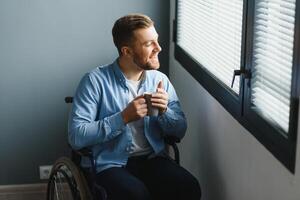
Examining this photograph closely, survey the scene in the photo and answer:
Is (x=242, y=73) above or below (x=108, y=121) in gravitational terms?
above

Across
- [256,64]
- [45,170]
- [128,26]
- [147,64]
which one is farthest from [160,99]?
[45,170]

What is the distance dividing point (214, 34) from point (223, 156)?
1.64 ft

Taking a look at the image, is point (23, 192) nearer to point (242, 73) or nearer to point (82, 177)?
point (82, 177)

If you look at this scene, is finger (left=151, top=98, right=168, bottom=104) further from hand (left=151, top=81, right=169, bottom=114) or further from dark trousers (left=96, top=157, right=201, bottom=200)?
dark trousers (left=96, top=157, right=201, bottom=200)

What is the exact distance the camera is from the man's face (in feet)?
7.23

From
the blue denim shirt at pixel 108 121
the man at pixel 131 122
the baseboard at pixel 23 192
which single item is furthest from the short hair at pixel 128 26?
the baseboard at pixel 23 192

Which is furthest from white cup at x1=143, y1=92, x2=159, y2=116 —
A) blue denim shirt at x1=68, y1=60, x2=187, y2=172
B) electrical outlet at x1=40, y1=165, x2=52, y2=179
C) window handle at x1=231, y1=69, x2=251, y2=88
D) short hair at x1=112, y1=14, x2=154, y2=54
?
electrical outlet at x1=40, y1=165, x2=52, y2=179

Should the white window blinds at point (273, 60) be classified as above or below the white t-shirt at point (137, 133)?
above

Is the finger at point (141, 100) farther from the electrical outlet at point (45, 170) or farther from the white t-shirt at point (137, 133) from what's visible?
the electrical outlet at point (45, 170)

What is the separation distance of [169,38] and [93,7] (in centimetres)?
45

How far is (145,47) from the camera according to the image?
2.21 metres

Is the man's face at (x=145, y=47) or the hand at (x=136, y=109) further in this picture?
the man's face at (x=145, y=47)

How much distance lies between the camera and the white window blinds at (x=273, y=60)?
1.56 metres

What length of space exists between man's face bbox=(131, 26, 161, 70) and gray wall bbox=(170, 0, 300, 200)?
1.04ft
